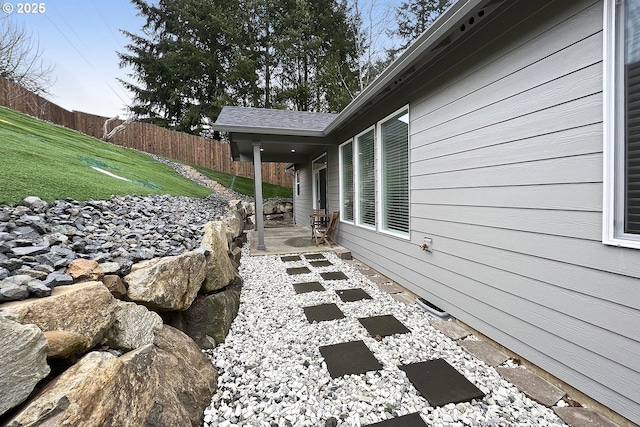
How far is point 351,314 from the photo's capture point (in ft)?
9.39

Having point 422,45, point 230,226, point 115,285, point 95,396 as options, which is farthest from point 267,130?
point 95,396

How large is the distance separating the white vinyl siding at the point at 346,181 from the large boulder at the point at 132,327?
4.18 meters

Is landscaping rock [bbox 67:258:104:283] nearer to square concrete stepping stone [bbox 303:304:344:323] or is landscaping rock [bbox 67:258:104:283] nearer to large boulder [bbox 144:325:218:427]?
large boulder [bbox 144:325:218:427]

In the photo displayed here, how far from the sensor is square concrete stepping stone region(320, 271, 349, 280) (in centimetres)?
405

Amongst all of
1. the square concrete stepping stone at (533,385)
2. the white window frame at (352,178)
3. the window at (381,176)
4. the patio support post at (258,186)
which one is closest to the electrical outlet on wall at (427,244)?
the window at (381,176)

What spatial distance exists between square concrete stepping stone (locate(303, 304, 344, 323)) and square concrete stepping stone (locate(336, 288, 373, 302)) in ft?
0.87

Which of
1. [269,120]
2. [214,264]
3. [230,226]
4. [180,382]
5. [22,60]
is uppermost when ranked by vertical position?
[22,60]

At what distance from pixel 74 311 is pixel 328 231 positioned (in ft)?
17.0

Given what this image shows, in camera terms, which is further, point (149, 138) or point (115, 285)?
point (149, 138)

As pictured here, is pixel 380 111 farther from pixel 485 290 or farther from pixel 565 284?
pixel 565 284

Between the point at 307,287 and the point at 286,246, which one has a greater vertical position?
the point at 286,246

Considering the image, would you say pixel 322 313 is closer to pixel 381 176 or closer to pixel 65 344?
pixel 65 344

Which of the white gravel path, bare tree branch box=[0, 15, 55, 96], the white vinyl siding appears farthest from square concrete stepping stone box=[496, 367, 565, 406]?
bare tree branch box=[0, 15, 55, 96]

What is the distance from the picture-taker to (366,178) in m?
4.68
